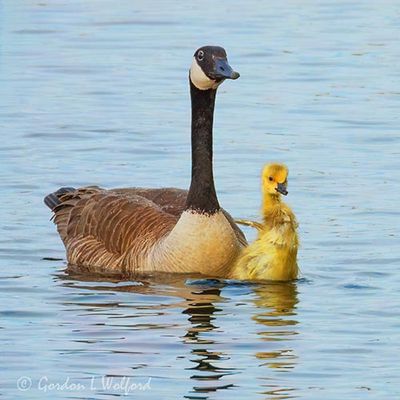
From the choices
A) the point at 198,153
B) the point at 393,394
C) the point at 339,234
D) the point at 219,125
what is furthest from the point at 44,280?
the point at 219,125

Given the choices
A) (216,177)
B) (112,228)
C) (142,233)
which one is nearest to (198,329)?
(142,233)

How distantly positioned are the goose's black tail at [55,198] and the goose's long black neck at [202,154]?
1846 millimetres

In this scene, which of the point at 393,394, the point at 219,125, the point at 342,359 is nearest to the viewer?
the point at 393,394

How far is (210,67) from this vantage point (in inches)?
564

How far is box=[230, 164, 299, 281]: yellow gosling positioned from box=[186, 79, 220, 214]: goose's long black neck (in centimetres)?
48

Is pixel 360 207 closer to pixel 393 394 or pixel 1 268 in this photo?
pixel 1 268

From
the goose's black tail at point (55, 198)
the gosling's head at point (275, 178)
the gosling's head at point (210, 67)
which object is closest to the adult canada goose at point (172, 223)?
the gosling's head at point (210, 67)

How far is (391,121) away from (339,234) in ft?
17.1

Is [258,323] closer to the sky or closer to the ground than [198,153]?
closer to the ground

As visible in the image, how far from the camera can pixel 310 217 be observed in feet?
54.0

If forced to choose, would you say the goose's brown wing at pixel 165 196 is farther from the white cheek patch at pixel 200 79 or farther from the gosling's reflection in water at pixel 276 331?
the gosling's reflection in water at pixel 276 331

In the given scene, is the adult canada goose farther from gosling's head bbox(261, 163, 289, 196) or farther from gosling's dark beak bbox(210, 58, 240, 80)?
gosling's head bbox(261, 163, 289, 196)

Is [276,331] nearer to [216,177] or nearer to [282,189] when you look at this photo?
[282,189]

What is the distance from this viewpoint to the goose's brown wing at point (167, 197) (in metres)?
15.2
